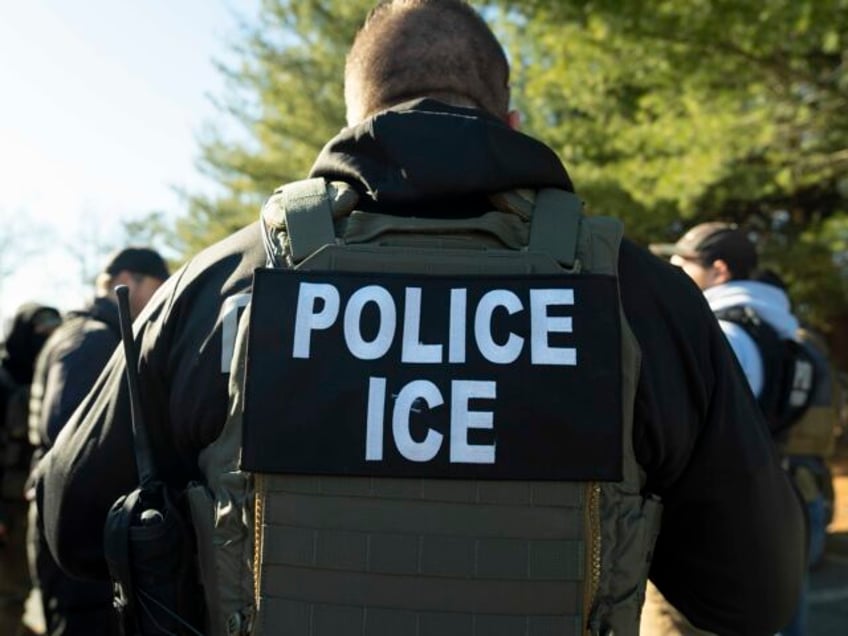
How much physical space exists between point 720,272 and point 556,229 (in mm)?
2419

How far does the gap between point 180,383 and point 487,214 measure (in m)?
0.56

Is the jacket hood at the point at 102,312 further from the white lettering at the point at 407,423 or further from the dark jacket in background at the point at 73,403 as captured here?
the white lettering at the point at 407,423

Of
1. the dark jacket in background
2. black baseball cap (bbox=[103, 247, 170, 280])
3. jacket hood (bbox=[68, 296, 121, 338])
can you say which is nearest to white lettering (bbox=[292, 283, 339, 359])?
the dark jacket in background

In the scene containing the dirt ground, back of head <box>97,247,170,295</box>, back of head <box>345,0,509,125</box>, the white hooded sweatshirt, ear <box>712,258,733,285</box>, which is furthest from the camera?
the dirt ground

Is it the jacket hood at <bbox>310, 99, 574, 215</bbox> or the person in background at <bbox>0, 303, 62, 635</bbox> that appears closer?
the jacket hood at <bbox>310, 99, 574, 215</bbox>

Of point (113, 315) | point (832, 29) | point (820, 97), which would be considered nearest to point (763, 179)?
point (820, 97)

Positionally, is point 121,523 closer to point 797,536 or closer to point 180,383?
point 180,383

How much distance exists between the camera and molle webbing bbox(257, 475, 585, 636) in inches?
57.9

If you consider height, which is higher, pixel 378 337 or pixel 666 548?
pixel 378 337

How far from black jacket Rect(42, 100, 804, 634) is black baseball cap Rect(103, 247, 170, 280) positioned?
8.68ft

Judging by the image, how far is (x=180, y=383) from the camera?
5.36 feet

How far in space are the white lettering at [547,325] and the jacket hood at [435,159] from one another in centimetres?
20

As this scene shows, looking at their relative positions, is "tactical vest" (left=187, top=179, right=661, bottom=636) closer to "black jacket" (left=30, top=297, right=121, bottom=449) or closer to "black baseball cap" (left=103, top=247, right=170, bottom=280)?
"black jacket" (left=30, top=297, right=121, bottom=449)

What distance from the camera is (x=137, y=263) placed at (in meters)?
4.34
